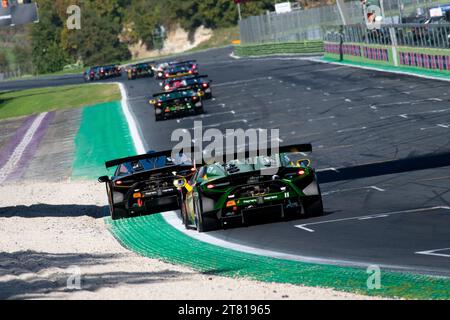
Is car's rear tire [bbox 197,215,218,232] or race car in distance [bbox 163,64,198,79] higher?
car's rear tire [bbox 197,215,218,232]

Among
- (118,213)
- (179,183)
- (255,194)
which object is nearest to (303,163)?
(255,194)

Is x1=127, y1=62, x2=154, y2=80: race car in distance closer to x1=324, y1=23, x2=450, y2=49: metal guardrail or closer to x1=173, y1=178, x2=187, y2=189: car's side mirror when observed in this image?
x1=324, y1=23, x2=450, y2=49: metal guardrail

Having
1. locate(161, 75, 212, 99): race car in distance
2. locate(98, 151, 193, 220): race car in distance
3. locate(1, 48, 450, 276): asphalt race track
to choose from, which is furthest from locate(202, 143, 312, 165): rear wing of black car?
locate(161, 75, 212, 99): race car in distance

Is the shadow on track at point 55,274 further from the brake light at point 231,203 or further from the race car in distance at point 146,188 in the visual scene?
A: the race car in distance at point 146,188

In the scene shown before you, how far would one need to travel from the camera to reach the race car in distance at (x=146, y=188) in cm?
2109

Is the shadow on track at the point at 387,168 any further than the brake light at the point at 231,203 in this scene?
Yes

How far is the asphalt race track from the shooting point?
14.9 meters

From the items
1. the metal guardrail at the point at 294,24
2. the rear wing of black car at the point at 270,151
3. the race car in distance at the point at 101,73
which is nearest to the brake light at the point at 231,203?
the rear wing of black car at the point at 270,151

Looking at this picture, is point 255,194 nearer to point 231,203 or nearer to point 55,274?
point 231,203

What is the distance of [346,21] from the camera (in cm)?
7350

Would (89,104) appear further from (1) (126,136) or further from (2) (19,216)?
(2) (19,216)

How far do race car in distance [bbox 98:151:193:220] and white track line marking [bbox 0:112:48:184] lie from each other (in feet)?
47.1

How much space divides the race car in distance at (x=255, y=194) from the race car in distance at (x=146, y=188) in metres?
3.21
